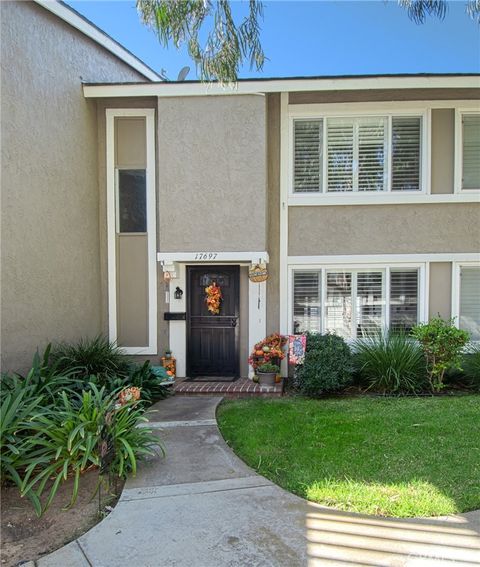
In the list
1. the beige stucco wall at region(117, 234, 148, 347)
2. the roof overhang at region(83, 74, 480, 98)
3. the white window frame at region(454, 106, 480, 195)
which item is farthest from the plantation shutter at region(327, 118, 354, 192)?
the beige stucco wall at region(117, 234, 148, 347)

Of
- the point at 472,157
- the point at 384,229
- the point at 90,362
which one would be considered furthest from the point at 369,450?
the point at 472,157

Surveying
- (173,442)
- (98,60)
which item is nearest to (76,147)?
(98,60)

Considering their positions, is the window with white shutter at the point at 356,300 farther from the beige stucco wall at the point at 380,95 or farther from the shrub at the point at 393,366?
the beige stucco wall at the point at 380,95

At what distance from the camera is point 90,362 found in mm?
7395

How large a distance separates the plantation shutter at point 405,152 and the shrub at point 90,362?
6744 mm

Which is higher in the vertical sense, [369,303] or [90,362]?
[369,303]

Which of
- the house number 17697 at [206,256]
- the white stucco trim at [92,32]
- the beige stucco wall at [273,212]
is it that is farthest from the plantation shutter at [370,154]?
the white stucco trim at [92,32]

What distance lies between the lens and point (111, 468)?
13.2ft

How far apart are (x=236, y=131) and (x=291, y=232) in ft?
7.80

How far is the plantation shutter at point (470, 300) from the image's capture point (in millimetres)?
8617

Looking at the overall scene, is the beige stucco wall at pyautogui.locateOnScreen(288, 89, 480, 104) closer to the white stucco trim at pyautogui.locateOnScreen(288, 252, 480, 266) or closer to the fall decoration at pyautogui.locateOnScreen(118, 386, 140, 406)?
the white stucco trim at pyautogui.locateOnScreen(288, 252, 480, 266)

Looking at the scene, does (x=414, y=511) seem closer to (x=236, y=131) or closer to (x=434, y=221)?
(x=434, y=221)

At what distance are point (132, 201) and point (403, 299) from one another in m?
6.37

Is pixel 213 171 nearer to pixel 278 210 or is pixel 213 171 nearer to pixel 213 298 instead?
pixel 278 210
